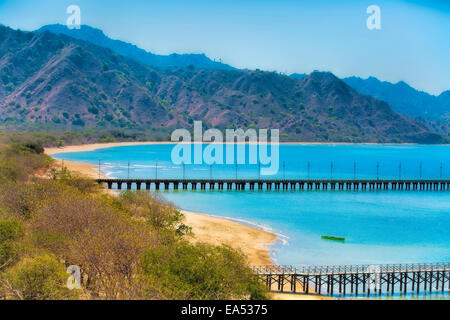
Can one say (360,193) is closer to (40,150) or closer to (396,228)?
(396,228)

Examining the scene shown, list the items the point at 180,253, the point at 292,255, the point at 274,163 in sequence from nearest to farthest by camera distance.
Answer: the point at 180,253, the point at 292,255, the point at 274,163

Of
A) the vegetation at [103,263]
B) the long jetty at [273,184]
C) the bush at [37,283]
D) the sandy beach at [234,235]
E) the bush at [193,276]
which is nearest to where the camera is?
the bush at [37,283]

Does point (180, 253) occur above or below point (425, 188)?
above

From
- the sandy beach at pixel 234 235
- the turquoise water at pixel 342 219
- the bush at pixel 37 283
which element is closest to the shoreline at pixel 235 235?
the sandy beach at pixel 234 235

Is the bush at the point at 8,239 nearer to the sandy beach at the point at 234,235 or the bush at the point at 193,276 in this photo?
the bush at the point at 193,276

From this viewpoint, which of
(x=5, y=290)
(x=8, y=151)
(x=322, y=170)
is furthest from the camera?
(x=322, y=170)
